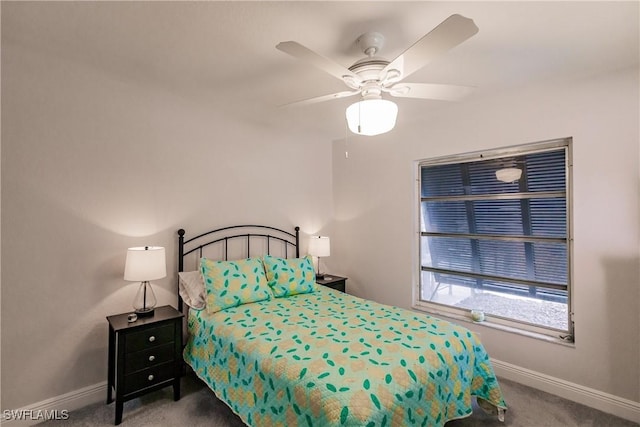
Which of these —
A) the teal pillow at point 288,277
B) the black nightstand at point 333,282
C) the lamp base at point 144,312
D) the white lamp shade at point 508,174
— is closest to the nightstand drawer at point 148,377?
the lamp base at point 144,312

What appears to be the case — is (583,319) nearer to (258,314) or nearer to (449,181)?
(449,181)

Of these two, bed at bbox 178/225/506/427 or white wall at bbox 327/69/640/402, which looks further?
white wall at bbox 327/69/640/402

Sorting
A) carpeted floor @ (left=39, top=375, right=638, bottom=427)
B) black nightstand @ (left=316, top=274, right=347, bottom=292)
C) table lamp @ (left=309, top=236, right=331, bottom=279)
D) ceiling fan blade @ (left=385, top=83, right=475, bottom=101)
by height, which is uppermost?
ceiling fan blade @ (left=385, top=83, right=475, bottom=101)

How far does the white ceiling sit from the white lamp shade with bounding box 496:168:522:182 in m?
0.74

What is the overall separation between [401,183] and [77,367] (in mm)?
3334

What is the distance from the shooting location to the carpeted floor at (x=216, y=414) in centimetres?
209

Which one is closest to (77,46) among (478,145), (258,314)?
(258,314)

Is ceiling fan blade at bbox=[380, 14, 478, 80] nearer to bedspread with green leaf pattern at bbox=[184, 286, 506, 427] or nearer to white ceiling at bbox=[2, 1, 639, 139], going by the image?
white ceiling at bbox=[2, 1, 639, 139]

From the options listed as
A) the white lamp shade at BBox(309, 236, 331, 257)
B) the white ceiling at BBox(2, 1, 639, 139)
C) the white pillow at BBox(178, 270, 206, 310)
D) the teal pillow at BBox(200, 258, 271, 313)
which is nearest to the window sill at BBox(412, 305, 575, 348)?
the white lamp shade at BBox(309, 236, 331, 257)

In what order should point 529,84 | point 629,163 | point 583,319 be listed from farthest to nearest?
1. point 529,84
2. point 583,319
3. point 629,163

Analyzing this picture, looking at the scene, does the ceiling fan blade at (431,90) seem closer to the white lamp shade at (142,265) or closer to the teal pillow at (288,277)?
the teal pillow at (288,277)

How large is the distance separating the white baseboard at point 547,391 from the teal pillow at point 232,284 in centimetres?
103

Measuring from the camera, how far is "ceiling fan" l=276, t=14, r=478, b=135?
54.0 inches

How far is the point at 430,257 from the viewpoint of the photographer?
11.4 ft
